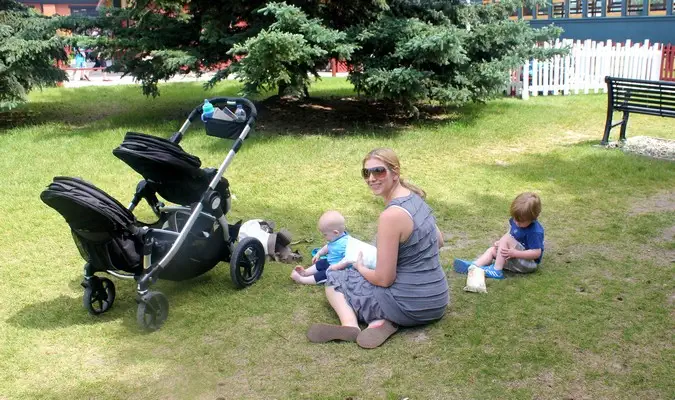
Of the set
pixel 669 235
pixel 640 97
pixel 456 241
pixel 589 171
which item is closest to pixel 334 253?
pixel 456 241

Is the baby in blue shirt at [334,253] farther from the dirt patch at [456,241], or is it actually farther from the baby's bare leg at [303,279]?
the dirt patch at [456,241]

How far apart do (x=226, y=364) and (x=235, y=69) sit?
675 cm

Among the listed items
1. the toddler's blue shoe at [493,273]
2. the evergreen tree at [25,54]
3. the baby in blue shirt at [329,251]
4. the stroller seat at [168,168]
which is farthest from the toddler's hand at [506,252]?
the evergreen tree at [25,54]

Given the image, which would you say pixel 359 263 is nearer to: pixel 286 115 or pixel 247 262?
pixel 247 262

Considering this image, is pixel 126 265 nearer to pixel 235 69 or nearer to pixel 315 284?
pixel 315 284

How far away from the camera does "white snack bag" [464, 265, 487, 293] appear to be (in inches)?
204

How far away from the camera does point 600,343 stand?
432 centimetres

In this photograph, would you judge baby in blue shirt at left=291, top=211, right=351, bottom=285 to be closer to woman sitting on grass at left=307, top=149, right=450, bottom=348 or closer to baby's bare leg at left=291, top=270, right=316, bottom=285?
baby's bare leg at left=291, top=270, right=316, bottom=285

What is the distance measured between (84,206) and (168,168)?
Result: 2.50ft

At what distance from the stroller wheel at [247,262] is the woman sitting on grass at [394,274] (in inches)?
37.5

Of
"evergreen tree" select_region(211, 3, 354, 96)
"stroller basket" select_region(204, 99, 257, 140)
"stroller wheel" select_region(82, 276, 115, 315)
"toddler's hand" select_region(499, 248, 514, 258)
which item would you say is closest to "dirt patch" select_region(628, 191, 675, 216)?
"toddler's hand" select_region(499, 248, 514, 258)

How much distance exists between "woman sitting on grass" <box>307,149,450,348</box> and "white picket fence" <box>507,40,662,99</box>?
469 inches

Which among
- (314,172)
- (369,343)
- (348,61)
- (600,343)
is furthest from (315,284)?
(348,61)

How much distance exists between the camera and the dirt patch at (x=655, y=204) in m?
7.18
